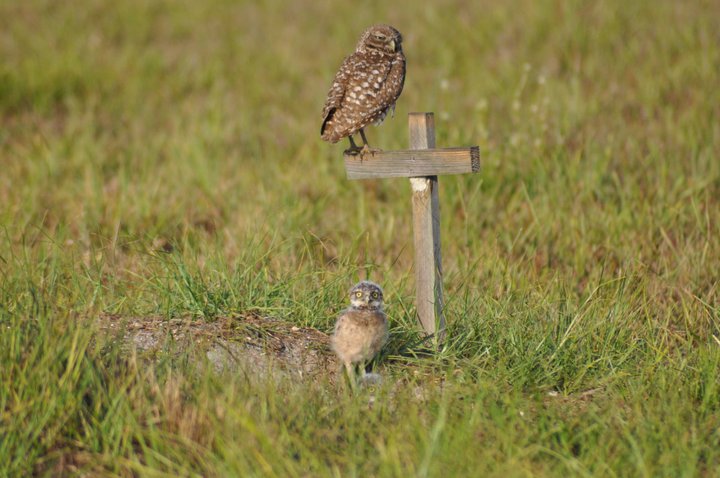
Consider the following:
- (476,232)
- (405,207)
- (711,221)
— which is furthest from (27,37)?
(711,221)

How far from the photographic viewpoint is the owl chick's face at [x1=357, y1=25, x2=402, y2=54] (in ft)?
16.0

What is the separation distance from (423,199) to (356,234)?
1960 mm

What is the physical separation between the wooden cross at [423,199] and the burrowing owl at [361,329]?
1.03 feet

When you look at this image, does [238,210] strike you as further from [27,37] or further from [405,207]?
[27,37]

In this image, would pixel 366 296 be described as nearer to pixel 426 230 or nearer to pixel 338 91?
pixel 426 230

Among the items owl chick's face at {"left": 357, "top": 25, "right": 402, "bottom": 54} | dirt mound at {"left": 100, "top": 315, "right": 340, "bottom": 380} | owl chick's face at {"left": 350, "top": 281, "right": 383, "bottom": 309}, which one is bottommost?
dirt mound at {"left": 100, "top": 315, "right": 340, "bottom": 380}

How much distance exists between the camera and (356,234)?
21.2 feet

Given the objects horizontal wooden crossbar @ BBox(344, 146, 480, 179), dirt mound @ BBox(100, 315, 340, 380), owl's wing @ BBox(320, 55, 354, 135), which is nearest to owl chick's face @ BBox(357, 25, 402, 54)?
owl's wing @ BBox(320, 55, 354, 135)

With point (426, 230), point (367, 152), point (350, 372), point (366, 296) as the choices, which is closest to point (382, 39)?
point (367, 152)

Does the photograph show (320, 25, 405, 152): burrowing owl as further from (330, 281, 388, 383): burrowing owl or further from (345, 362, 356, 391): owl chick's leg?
(345, 362, 356, 391): owl chick's leg

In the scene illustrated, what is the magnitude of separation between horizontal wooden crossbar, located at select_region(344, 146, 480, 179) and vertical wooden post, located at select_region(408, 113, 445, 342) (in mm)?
84

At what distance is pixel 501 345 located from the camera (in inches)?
172

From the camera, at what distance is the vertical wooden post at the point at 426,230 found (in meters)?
4.53

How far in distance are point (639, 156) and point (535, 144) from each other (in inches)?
36.0
